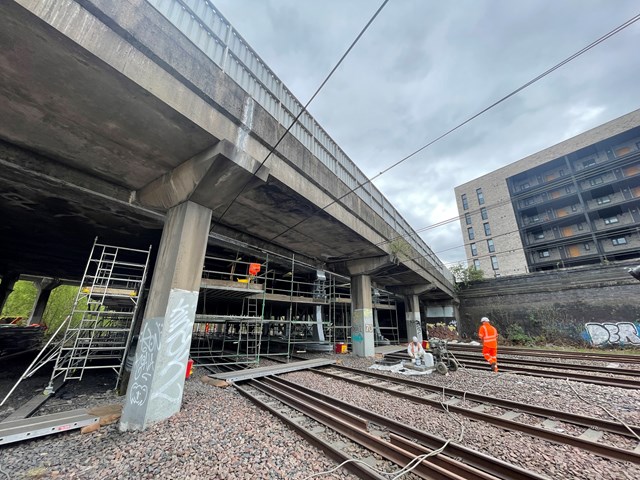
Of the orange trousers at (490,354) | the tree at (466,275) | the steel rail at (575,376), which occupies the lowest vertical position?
the steel rail at (575,376)

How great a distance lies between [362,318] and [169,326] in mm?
10439

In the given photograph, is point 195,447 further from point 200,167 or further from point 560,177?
point 560,177

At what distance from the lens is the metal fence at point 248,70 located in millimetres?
4703

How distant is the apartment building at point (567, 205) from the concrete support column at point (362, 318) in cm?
1853

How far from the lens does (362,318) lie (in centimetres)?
1374

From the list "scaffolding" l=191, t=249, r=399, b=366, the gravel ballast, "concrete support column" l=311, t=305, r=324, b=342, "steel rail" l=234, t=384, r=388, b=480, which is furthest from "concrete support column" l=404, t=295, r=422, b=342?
"steel rail" l=234, t=384, r=388, b=480

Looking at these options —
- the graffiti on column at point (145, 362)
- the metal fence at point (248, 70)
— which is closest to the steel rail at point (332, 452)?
the graffiti on column at point (145, 362)

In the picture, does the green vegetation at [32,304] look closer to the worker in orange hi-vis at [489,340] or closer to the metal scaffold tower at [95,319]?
the metal scaffold tower at [95,319]

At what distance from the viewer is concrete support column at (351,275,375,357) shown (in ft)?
44.2

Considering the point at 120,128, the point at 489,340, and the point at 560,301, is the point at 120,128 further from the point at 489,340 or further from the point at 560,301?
the point at 560,301

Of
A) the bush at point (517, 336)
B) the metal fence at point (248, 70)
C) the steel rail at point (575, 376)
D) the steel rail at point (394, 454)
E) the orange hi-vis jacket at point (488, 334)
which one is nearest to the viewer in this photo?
the steel rail at point (394, 454)

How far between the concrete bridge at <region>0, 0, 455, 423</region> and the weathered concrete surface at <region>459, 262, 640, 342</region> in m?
19.9

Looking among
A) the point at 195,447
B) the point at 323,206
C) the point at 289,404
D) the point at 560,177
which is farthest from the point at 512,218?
the point at 195,447

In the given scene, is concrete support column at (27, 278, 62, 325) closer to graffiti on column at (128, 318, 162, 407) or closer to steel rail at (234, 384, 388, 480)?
graffiti on column at (128, 318, 162, 407)
